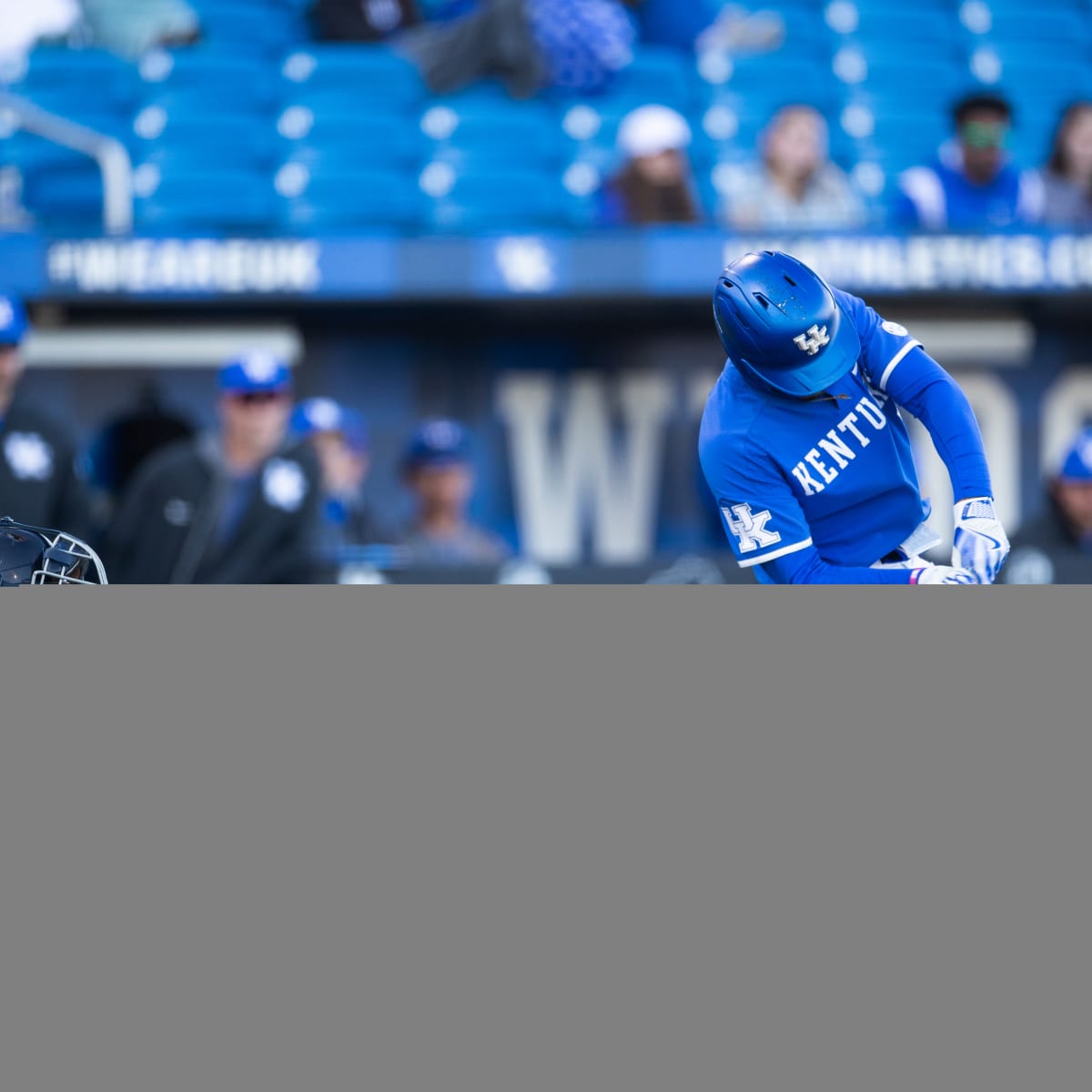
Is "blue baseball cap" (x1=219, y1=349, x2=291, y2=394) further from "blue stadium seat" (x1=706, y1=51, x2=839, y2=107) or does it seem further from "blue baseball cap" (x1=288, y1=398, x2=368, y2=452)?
"blue stadium seat" (x1=706, y1=51, x2=839, y2=107)

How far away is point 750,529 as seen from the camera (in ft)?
12.7

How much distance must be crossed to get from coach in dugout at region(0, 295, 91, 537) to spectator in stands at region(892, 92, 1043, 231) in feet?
12.3

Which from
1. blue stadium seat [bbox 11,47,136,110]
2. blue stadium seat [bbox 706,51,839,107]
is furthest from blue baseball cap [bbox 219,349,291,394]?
blue stadium seat [bbox 706,51,839,107]

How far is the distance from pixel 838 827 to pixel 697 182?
637cm

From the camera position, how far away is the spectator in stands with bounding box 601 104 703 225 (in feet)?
23.7

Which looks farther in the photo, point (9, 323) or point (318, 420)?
point (318, 420)

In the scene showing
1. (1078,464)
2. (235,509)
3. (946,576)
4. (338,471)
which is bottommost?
(338,471)

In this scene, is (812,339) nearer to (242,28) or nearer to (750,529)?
(750,529)

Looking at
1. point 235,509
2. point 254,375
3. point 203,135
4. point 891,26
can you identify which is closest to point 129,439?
point 203,135

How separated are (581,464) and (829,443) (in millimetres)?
4080

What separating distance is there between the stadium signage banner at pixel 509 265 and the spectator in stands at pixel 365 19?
1.89 metres

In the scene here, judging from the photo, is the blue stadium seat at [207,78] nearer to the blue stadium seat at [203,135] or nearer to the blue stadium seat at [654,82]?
the blue stadium seat at [203,135]

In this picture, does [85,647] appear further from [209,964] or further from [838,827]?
[838,827]

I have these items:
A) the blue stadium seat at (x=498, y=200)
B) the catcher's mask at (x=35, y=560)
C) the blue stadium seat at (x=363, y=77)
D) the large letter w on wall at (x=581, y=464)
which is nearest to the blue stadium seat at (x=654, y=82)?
the blue stadium seat at (x=498, y=200)
